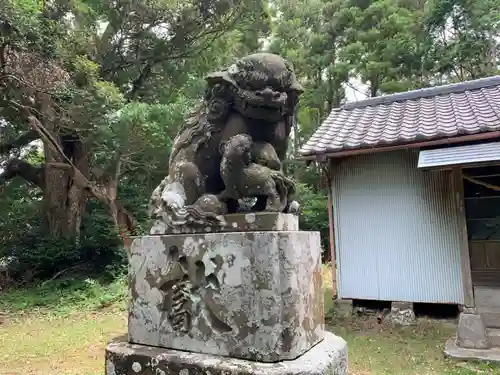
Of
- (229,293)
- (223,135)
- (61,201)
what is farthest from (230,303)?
(61,201)

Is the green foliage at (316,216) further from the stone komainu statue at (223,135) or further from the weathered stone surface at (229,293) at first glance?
the weathered stone surface at (229,293)

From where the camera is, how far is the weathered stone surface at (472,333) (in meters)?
5.04

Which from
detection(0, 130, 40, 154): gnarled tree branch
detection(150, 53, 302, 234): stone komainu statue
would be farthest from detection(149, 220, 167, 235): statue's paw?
detection(0, 130, 40, 154): gnarled tree branch

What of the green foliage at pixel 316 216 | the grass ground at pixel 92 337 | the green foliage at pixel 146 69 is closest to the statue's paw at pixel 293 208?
the grass ground at pixel 92 337

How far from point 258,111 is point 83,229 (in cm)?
1019

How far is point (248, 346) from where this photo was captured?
193 cm

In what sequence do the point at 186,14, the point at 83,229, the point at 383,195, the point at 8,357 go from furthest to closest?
the point at 83,229 < the point at 186,14 < the point at 383,195 < the point at 8,357

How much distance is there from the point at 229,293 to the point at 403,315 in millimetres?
→ 4927

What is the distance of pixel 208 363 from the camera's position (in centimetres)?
195

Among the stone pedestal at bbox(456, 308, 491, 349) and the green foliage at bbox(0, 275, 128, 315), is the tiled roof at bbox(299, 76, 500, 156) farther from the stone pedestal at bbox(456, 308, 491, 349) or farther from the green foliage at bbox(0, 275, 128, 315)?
the green foliage at bbox(0, 275, 128, 315)

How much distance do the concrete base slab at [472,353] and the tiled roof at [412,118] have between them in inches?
107

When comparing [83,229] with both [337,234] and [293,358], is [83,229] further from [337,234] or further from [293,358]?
[293,358]

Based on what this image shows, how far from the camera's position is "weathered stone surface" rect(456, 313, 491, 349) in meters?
5.04

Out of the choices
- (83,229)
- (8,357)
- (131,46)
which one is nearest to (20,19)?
(131,46)
